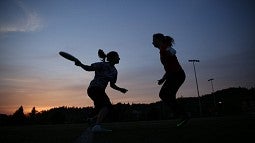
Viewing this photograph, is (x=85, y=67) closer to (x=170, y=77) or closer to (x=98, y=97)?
(x=98, y=97)

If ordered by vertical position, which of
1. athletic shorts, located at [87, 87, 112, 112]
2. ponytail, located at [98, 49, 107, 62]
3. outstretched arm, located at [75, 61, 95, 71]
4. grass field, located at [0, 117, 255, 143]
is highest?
ponytail, located at [98, 49, 107, 62]

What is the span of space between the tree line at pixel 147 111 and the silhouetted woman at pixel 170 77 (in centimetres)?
122

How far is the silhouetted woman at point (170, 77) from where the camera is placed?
5.64 meters

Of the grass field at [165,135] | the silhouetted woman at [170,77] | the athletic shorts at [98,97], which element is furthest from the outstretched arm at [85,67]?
the silhouetted woman at [170,77]

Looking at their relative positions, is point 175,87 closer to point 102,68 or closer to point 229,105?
point 102,68

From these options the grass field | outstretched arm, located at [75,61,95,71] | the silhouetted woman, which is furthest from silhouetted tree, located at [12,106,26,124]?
the silhouetted woman

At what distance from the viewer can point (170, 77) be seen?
579 centimetres

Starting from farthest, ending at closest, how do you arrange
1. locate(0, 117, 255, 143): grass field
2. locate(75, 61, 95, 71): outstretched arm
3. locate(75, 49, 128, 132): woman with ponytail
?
locate(75, 49, 128, 132): woman with ponytail, locate(75, 61, 95, 71): outstretched arm, locate(0, 117, 255, 143): grass field

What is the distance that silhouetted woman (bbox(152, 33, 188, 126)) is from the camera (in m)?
5.64

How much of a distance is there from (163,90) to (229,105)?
60331 mm

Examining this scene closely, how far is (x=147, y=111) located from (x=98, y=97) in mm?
57641

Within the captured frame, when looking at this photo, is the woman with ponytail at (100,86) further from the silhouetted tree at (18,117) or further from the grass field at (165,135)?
the silhouetted tree at (18,117)

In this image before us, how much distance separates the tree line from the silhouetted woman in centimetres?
122

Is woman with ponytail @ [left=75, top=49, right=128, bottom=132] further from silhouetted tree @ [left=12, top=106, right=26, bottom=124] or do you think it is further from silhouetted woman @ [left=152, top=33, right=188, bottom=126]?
silhouetted tree @ [left=12, top=106, right=26, bottom=124]
